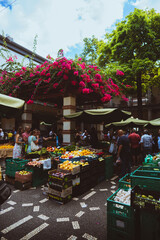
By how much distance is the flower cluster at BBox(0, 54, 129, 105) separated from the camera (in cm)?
811

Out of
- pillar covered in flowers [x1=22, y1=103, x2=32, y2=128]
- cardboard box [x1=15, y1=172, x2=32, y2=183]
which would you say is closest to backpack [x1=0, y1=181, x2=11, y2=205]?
cardboard box [x1=15, y1=172, x2=32, y2=183]

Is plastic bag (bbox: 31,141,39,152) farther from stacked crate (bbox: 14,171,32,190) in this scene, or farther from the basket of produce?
the basket of produce

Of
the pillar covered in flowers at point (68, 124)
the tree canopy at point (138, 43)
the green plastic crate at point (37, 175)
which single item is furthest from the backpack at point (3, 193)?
the tree canopy at point (138, 43)

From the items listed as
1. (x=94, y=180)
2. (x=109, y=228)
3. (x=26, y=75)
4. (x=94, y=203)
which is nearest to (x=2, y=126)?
(x=26, y=75)

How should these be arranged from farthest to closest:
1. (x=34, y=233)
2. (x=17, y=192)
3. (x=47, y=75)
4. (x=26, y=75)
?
(x=26, y=75) < (x=47, y=75) < (x=17, y=192) < (x=34, y=233)

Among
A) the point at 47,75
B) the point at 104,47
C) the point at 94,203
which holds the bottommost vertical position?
the point at 94,203

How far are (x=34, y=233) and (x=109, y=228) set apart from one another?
149 cm

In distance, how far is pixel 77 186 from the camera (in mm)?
4727

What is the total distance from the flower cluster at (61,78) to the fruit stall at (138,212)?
5.96 meters

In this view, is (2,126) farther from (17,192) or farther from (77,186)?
(77,186)

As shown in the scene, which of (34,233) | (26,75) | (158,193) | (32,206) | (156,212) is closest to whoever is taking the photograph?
(156,212)

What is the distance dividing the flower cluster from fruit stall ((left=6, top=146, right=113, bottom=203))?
12.7 ft

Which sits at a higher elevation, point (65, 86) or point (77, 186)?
point (65, 86)

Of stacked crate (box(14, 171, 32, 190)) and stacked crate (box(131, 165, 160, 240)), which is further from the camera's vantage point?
stacked crate (box(14, 171, 32, 190))
